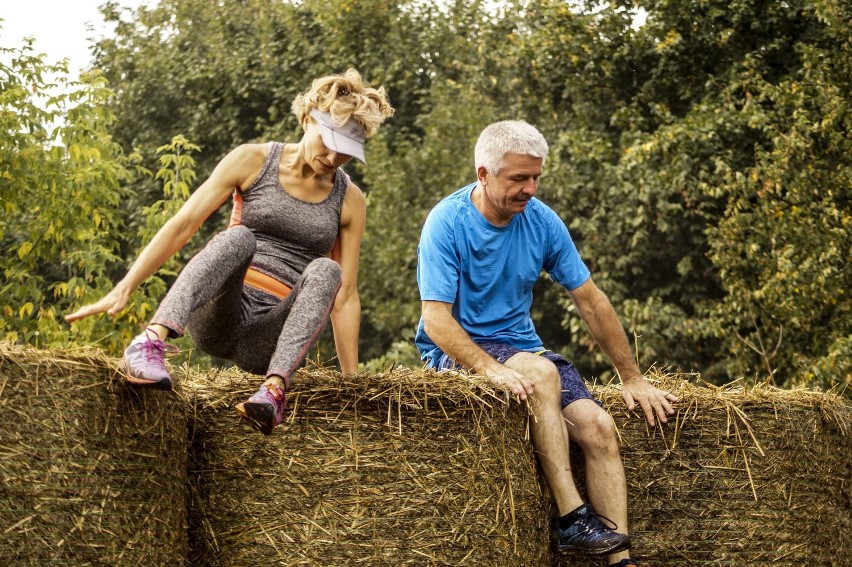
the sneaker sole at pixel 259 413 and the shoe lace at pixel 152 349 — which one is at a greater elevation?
the shoe lace at pixel 152 349

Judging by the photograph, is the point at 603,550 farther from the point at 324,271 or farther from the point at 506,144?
→ the point at 506,144

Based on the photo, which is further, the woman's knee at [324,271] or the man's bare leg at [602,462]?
the man's bare leg at [602,462]

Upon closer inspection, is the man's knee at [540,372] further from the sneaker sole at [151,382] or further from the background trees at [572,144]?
the background trees at [572,144]

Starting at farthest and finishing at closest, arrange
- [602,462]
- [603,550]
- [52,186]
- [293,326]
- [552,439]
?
[52,186] < [602,462] < [552,439] < [603,550] < [293,326]

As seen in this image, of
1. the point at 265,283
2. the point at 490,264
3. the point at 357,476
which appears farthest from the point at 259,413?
the point at 490,264

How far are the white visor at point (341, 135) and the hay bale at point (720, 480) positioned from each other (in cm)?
154

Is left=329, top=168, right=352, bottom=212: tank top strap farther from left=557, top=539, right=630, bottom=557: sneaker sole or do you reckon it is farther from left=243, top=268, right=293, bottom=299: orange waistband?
left=557, top=539, right=630, bottom=557: sneaker sole

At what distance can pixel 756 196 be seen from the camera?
14391mm

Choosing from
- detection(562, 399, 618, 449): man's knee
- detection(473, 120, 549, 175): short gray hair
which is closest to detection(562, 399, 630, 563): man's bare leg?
detection(562, 399, 618, 449): man's knee

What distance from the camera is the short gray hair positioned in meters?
5.14

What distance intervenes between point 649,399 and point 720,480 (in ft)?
1.52

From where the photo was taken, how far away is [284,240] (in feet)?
16.5

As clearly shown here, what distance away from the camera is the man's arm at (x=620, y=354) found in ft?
16.6

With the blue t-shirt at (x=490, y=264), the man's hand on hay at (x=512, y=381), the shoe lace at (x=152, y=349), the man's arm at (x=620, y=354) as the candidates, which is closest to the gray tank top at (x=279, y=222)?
the blue t-shirt at (x=490, y=264)
